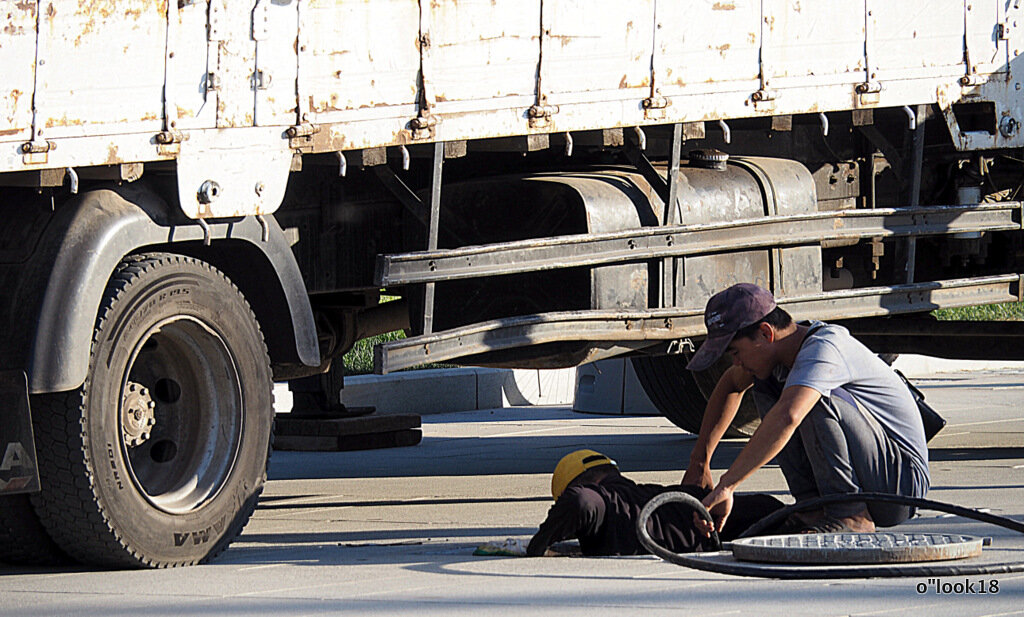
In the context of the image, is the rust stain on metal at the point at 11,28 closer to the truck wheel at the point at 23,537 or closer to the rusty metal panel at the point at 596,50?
the truck wheel at the point at 23,537

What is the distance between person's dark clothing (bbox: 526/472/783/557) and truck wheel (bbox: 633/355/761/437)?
14.6 feet

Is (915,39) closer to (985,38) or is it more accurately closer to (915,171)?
(985,38)

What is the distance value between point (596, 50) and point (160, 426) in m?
2.55

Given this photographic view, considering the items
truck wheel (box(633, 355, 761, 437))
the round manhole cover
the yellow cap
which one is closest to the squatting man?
the round manhole cover

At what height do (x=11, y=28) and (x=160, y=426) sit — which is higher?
(x=11, y=28)

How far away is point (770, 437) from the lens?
17.8 feet

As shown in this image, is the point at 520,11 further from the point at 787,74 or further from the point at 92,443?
the point at 92,443

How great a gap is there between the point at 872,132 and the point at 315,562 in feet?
13.2

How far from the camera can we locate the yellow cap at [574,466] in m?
6.09

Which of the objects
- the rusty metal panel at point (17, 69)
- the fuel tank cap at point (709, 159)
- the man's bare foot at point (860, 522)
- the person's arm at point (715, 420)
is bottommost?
the man's bare foot at point (860, 522)

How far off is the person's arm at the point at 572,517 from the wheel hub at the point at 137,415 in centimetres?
152

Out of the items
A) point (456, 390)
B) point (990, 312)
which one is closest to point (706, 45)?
point (456, 390)

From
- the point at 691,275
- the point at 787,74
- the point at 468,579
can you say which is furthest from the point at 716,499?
the point at 787,74

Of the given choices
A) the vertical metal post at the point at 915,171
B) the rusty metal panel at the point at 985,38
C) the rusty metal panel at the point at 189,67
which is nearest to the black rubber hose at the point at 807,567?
the rusty metal panel at the point at 189,67
